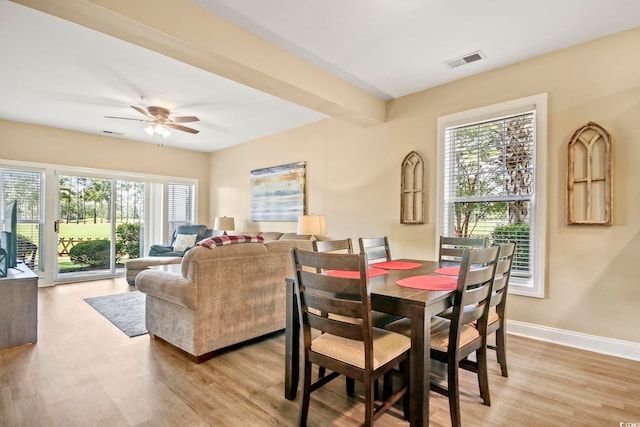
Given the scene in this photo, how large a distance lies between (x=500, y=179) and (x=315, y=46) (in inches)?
90.1

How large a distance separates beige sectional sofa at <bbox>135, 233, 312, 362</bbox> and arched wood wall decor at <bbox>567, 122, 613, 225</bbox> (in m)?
2.64

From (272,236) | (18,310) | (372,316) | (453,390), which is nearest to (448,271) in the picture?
(372,316)

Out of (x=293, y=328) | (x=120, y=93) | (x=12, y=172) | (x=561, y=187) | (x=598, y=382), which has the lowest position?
(x=598, y=382)

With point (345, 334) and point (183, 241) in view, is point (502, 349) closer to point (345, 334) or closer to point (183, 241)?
point (345, 334)

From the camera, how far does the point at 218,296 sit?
8.55 ft

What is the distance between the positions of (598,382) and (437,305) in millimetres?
1660

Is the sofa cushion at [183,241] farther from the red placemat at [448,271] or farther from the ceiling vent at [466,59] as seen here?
the ceiling vent at [466,59]

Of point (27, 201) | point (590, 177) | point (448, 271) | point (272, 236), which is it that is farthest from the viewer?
point (272, 236)

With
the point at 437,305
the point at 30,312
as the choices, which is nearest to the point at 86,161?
the point at 30,312

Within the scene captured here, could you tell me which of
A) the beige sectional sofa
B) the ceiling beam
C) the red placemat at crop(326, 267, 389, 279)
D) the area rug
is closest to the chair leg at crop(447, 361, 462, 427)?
the red placemat at crop(326, 267, 389, 279)

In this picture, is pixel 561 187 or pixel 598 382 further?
pixel 561 187

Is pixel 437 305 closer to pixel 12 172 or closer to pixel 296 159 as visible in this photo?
pixel 296 159

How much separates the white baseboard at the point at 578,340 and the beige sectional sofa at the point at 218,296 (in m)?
2.35

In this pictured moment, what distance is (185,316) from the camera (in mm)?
2590
